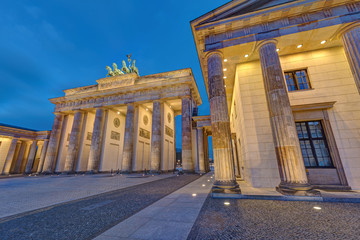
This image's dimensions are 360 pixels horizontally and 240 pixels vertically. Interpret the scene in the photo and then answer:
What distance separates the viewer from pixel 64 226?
3.38 meters

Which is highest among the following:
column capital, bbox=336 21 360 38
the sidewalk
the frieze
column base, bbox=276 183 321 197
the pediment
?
the pediment

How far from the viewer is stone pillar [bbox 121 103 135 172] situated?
64.4 feet

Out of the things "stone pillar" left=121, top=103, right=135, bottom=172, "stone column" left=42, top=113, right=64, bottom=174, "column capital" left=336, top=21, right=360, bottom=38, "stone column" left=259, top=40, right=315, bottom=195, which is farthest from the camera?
"stone column" left=42, top=113, right=64, bottom=174

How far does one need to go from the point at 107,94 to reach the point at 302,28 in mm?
24272

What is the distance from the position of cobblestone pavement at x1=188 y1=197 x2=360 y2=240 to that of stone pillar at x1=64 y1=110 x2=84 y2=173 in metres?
24.6

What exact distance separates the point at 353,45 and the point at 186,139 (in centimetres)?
1540

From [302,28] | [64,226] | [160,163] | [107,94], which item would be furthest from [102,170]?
[302,28]

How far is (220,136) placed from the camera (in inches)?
271

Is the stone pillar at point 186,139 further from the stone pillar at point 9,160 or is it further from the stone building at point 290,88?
the stone pillar at point 9,160

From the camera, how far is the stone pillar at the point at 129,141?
19.6 m

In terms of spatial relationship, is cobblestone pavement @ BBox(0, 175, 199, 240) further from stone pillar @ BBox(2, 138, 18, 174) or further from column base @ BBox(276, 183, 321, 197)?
stone pillar @ BBox(2, 138, 18, 174)

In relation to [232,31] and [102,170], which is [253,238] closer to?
[232,31]

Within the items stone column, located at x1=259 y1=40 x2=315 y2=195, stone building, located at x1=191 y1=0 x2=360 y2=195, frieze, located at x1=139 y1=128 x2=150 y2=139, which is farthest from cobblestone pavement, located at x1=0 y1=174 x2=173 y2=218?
frieze, located at x1=139 y1=128 x2=150 y2=139

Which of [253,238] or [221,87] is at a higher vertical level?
[221,87]
